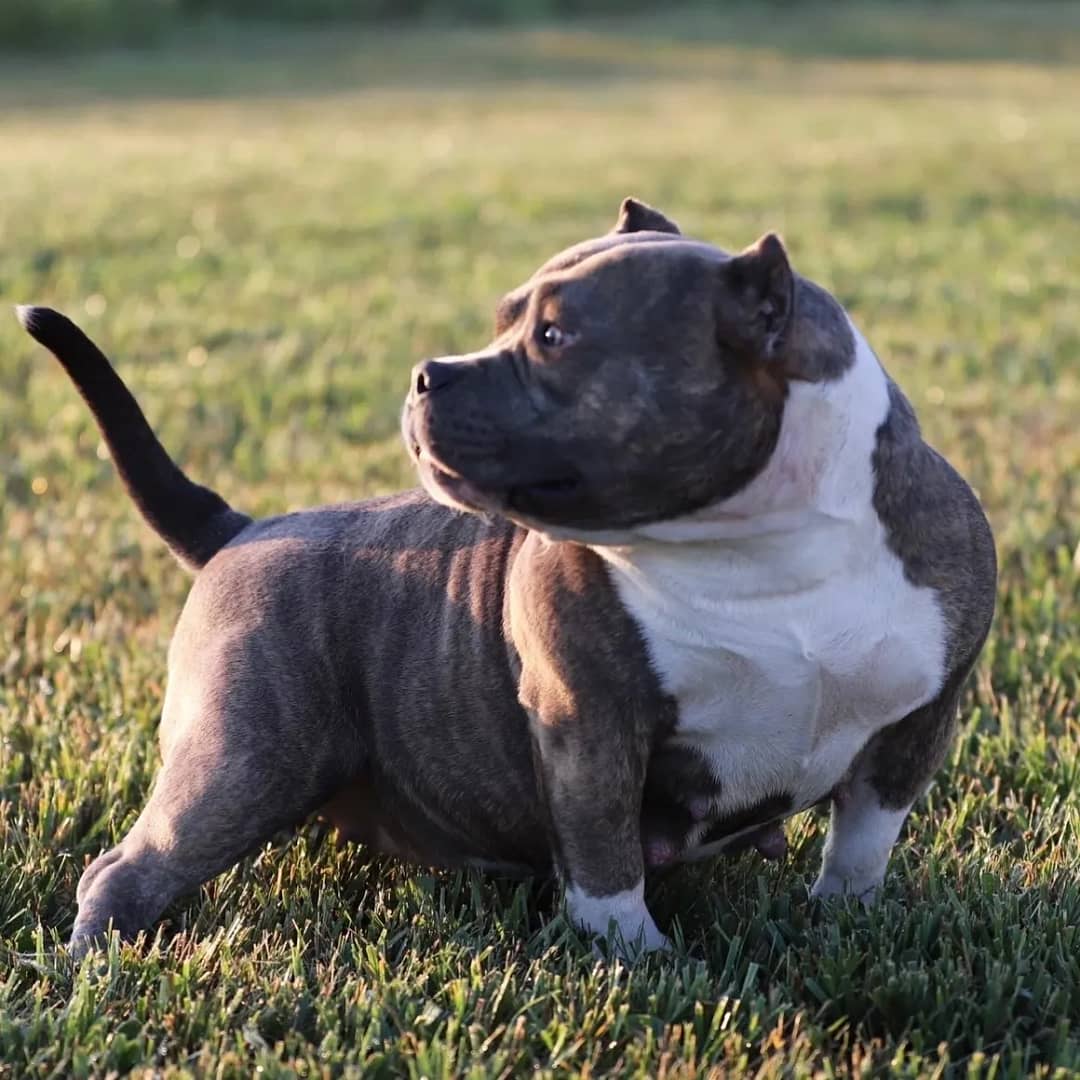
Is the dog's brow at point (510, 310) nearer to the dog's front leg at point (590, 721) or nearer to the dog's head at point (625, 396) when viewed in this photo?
the dog's head at point (625, 396)

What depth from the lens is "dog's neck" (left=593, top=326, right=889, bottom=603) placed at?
2.81 metres

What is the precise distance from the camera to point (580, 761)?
9.66ft

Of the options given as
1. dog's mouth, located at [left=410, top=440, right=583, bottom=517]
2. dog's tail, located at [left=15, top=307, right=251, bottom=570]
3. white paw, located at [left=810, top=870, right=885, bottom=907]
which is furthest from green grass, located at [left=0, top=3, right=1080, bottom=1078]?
dog's mouth, located at [left=410, top=440, right=583, bottom=517]

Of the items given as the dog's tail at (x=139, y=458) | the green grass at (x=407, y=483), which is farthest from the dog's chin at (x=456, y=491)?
the dog's tail at (x=139, y=458)

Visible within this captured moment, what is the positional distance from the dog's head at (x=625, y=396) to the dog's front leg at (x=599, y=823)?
373 mm

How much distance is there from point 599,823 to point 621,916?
0.64 ft

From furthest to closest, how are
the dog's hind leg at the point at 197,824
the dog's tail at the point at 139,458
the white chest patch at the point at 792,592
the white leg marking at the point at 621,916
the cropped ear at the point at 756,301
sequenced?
the dog's tail at the point at 139,458 → the dog's hind leg at the point at 197,824 → the white leg marking at the point at 621,916 → the white chest patch at the point at 792,592 → the cropped ear at the point at 756,301

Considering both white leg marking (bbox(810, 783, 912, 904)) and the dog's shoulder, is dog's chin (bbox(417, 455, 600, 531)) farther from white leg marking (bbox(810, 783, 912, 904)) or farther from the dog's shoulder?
white leg marking (bbox(810, 783, 912, 904))

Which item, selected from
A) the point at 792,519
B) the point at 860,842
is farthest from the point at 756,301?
the point at 860,842

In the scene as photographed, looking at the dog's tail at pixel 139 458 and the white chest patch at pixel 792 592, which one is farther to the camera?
the dog's tail at pixel 139 458

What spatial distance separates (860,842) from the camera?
324 cm

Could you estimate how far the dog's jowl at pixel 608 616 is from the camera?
2.79 m

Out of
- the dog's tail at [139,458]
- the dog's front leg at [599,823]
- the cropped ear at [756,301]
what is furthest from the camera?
the dog's tail at [139,458]

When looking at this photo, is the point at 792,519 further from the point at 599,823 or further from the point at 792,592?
the point at 599,823
